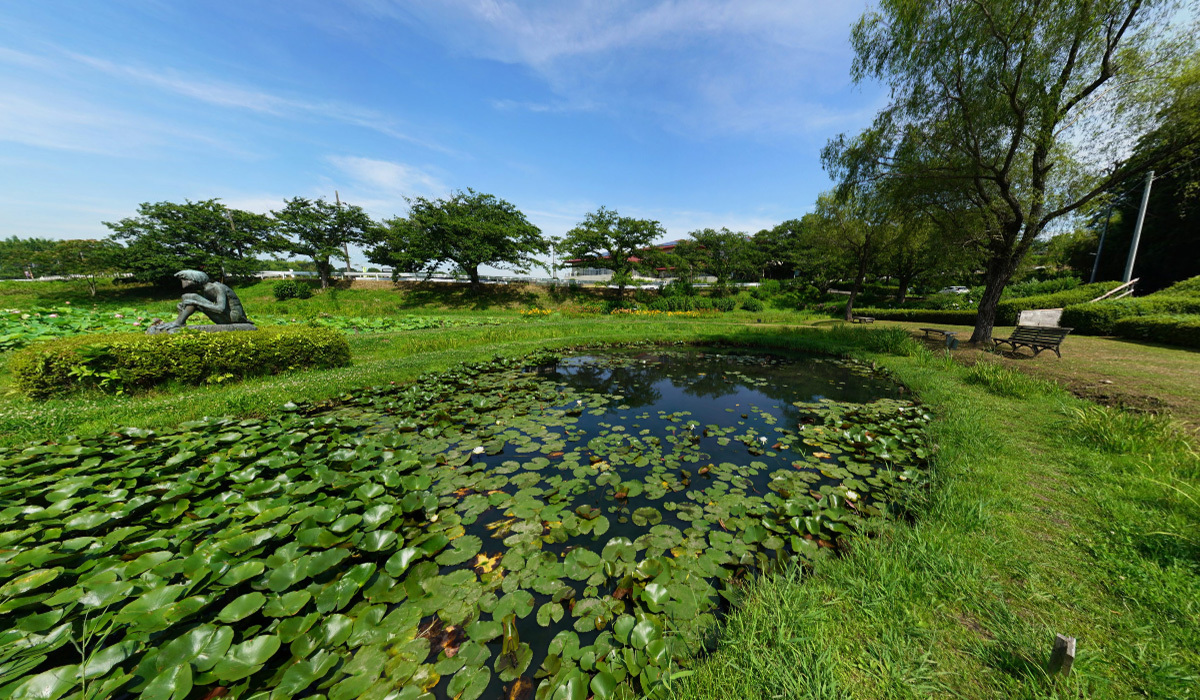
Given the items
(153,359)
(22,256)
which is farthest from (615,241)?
(22,256)

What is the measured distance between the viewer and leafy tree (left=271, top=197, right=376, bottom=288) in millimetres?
26234

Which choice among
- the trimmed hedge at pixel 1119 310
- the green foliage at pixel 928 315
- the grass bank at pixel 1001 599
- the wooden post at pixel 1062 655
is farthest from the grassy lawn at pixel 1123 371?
the green foliage at pixel 928 315

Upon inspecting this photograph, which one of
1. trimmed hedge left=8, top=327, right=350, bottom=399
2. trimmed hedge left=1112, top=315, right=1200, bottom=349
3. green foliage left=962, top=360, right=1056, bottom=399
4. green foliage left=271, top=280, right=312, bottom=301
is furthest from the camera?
green foliage left=271, top=280, right=312, bottom=301

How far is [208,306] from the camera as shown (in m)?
A: 8.91

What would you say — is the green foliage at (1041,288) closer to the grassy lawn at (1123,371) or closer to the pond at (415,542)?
the grassy lawn at (1123,371)

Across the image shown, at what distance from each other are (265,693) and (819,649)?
2.93 m

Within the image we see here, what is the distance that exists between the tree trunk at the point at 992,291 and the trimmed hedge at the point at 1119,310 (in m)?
5.72

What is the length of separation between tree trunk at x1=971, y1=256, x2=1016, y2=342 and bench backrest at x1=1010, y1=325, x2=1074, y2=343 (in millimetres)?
1152

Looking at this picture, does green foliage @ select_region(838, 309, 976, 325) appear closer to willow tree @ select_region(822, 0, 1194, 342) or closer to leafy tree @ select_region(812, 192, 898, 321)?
leafy tree @ select_region(812, 192, 898, 321)

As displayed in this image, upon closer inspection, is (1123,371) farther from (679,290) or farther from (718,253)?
(718,253)

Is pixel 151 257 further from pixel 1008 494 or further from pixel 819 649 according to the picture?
pixel 1008 494

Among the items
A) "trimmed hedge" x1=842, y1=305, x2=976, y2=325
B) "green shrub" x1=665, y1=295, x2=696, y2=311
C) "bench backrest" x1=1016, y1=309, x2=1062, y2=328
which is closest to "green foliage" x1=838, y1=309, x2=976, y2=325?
"trimmed hedge" x1=842, y1=305, x2=976, y2=325

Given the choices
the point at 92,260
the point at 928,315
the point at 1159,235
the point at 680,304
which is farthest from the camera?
the point at 680,304

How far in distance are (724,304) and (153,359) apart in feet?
90.5
